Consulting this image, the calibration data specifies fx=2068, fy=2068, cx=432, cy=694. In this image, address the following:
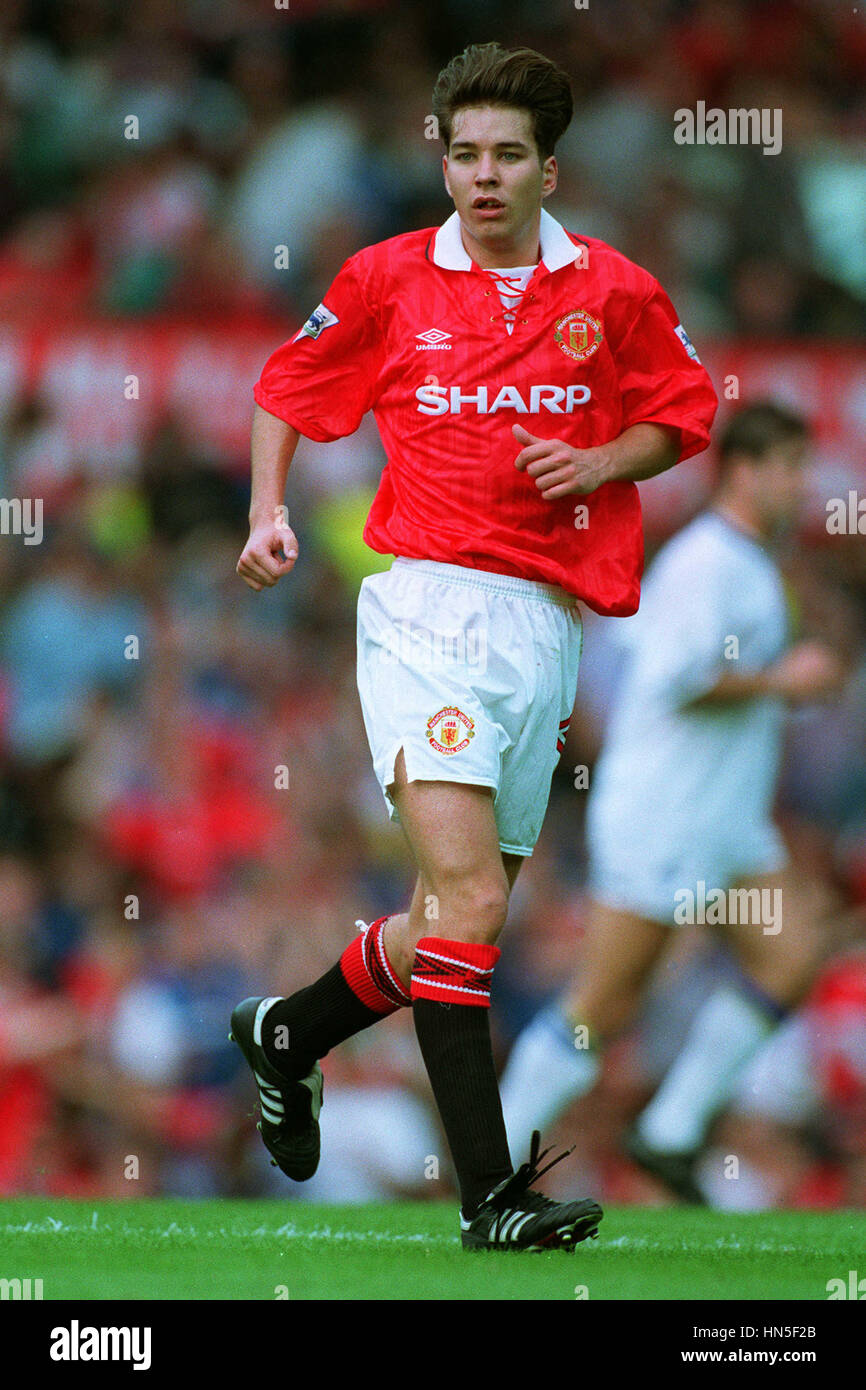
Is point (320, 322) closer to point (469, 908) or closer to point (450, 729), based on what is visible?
point (450, 729)

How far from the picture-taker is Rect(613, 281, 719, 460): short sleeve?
4473mm

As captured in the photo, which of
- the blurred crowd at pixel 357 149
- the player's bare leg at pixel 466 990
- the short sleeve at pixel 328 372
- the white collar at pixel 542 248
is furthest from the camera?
the blurred crowd at pixel 357 149

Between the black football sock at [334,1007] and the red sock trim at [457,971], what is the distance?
0.47m

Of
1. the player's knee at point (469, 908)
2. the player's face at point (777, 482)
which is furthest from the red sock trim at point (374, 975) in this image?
the player's face at point (777, 482)

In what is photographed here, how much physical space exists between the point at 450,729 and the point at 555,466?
1.88ft

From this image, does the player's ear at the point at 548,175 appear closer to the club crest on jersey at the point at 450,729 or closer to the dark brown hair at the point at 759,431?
the club crest on jersey at the point at 450,729

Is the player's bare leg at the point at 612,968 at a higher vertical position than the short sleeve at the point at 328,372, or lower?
lower

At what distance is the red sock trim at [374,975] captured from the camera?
4.59m

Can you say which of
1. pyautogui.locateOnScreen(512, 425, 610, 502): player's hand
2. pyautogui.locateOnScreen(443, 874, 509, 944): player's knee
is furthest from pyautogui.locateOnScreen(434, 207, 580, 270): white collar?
pyautogui.locateOnScreen(443, 874, 509, 944): player's knee

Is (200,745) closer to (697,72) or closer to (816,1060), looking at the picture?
(816,1060)

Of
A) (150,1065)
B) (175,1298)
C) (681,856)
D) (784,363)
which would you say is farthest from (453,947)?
(784,363)

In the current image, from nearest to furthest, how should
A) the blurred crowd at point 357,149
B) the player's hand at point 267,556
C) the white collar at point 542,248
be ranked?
the player's hand at point 267,556, the white collar at point 542,248, the blurred crowd at point 357,149

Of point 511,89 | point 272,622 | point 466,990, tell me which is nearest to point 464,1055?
point 466,990

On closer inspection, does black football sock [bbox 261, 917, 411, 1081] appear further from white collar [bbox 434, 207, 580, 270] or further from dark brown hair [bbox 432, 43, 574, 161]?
dark brown hair [bbox 432, 43, 574, 161]
